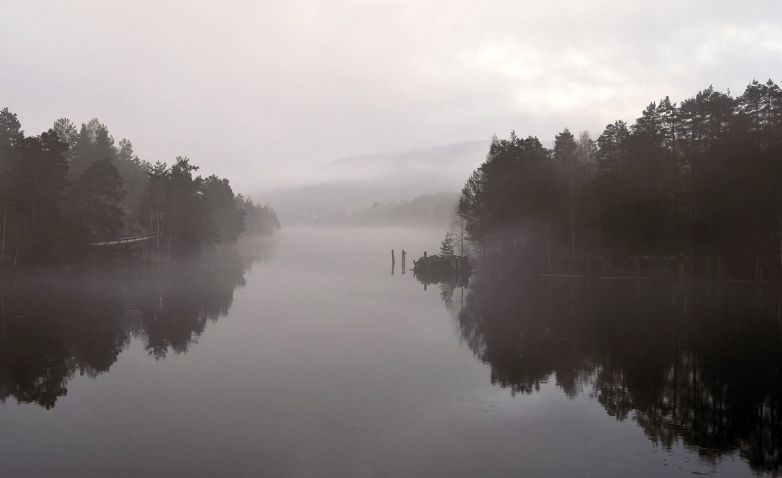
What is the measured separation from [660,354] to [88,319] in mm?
35831

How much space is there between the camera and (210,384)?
24.3 m

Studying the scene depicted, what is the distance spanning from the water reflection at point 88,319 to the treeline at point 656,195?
33.9 metres

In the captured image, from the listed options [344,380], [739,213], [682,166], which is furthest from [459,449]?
[682,166]

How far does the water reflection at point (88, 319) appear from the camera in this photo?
26.3m

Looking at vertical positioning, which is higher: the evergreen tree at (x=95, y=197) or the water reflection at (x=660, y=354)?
the evergreen tree at (x=95, y=197)

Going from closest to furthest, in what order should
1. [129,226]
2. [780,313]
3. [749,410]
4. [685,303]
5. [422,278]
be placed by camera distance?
[749,410], [780,313], [685,303], [422,278], [129,226]

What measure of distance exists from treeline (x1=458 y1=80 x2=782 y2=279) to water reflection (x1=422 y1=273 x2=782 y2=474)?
20.2 feet

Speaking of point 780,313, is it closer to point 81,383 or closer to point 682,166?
point 682,166

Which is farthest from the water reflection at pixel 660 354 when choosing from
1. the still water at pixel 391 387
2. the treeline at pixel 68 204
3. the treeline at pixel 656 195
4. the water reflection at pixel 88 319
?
the treeline at pixel 68 204

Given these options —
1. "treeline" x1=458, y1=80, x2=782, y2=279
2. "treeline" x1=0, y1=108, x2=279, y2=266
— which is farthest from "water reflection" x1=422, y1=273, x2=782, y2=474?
"treeline" x1=0, y1=108, x2=279, y2=266

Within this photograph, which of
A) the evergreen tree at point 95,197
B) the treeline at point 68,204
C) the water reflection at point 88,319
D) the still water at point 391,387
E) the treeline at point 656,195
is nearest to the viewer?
the still water at point 391,387

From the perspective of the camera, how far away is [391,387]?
24.3 meters

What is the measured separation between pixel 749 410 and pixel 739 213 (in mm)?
37666

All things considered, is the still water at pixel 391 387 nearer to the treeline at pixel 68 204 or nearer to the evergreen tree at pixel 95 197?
the treeline at pixel 68 204
